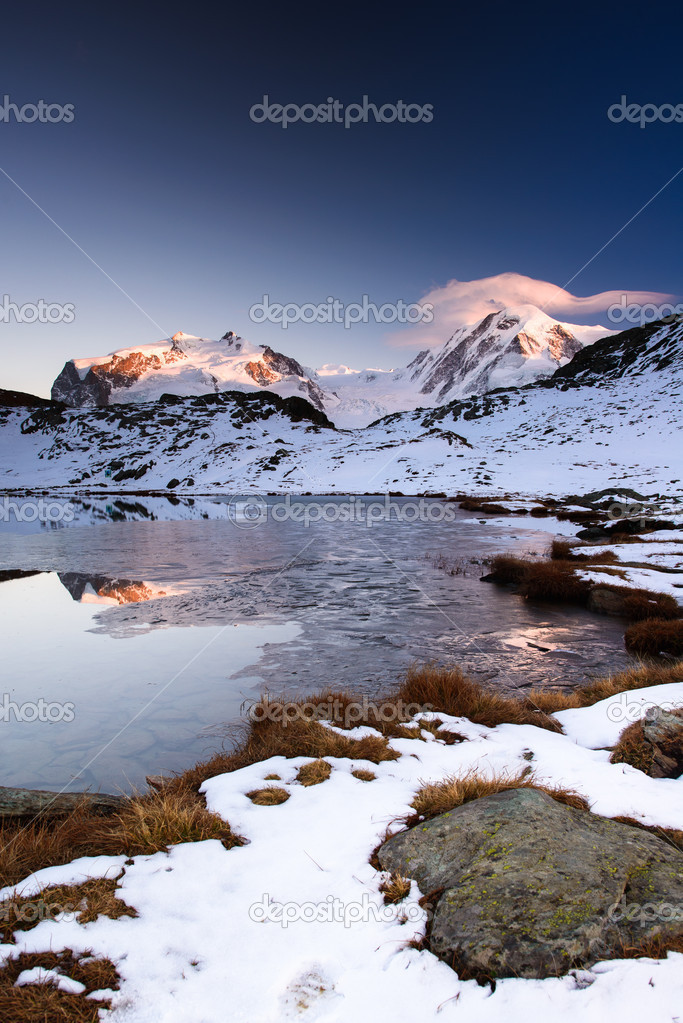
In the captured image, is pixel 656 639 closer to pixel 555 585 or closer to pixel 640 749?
pixel 555 585

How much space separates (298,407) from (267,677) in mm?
137129

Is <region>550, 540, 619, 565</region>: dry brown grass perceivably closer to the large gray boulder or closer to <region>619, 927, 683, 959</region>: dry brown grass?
the large gray boulder

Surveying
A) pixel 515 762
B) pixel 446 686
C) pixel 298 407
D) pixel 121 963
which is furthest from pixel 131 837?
pixel 298 407

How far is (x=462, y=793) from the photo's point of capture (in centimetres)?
452

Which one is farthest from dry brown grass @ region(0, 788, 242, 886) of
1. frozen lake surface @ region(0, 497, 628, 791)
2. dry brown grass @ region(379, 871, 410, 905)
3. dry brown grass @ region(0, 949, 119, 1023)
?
frozen lake surface @ region(0, 497, 628, 791)

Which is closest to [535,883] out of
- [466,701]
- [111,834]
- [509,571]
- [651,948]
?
[651,948]

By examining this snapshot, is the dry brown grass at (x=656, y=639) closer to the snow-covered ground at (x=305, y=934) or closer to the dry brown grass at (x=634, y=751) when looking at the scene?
the dry brown grass at (x=634, y=751)

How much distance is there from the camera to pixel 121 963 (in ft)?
9.67

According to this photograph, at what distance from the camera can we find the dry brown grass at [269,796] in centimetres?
478

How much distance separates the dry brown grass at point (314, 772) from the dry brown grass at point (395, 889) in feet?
5.28

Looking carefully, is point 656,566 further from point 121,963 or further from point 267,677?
point 121,963

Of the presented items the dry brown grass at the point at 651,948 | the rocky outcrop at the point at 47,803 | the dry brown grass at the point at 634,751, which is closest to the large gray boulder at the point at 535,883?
the dry brown grass at the point at 651,948

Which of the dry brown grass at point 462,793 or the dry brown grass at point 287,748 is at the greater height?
the dry brown grass at point 462,793

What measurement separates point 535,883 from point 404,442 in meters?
98.8
